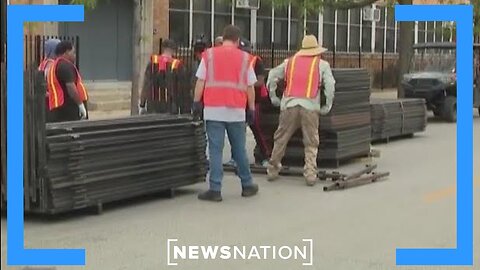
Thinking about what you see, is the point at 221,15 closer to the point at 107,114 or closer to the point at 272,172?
the point at 107,114

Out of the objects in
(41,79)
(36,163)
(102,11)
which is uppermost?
(102,11)

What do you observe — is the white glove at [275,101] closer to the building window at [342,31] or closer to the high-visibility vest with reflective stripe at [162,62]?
the high-visibility vest with reflective stripe at [162,62]

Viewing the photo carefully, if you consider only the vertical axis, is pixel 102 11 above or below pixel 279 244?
above

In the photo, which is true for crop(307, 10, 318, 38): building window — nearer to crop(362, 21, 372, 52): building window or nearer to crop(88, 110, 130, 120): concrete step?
crop(362, 21, 372, 52): building window

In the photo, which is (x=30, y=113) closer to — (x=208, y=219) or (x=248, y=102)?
(x=208, y=219)

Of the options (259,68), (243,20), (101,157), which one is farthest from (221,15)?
(101,157)

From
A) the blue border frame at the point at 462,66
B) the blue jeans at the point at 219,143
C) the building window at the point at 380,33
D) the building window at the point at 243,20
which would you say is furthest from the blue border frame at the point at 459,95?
the building window at the point at 380,33

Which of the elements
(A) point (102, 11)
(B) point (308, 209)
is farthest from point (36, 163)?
(A) point (102, 11)

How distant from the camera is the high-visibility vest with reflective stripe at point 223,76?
9445mm

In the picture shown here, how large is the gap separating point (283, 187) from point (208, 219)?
233 cm

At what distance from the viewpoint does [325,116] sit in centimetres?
1230

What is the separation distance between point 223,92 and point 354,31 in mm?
27541

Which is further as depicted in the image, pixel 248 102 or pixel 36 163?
pixel 248 102

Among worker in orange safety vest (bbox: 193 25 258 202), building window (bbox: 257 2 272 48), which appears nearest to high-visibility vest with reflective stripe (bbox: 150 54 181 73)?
worker in orange safety vest (bbox: 193 25 258 202)
